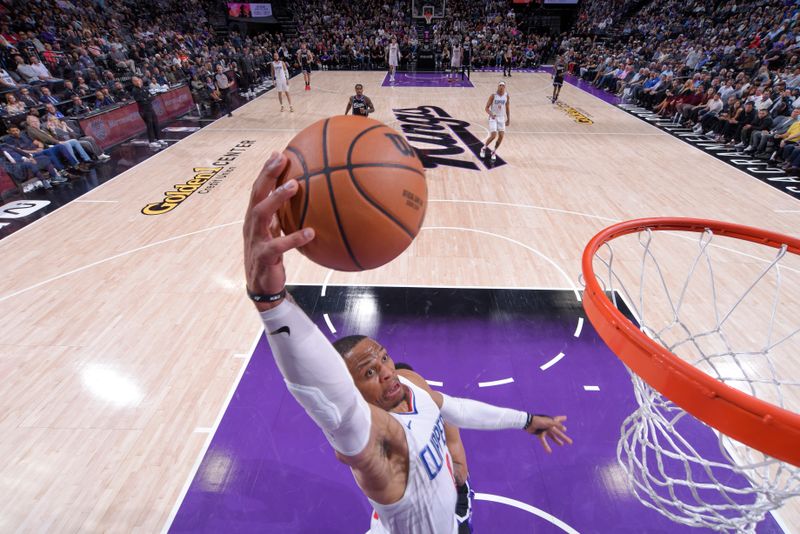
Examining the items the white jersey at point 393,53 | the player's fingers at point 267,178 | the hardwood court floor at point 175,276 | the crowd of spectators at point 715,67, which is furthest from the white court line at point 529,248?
the white jersey at point 393,53

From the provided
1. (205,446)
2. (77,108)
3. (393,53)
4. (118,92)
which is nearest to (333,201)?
(205,446)

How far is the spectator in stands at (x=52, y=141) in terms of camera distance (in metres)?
8.11

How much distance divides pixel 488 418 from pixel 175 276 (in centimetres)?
462

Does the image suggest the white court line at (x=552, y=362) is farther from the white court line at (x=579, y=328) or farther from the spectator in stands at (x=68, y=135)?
the spectator in stands at (x=68, y=135)

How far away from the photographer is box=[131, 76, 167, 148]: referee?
983 centimetres

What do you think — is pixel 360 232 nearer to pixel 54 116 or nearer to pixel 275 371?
pixel 275 371

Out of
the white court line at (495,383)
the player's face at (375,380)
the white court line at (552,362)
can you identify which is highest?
the player's face at (375,380)

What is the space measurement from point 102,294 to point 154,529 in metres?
3.22

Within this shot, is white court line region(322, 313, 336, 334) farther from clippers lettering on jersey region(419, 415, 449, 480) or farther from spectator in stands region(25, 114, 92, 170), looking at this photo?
spectator in stands region(25, 114, 92, 170)

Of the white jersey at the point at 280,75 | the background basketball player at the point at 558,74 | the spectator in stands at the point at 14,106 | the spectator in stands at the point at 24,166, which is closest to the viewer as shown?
the spectator in stands at the point at 24,166

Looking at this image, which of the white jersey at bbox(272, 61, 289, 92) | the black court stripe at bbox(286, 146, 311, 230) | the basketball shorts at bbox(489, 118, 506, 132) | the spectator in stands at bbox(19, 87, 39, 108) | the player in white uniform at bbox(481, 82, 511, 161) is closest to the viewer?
the black court stripe at bbox(286, 146, 311, 230)

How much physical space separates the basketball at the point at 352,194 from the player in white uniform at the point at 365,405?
140mm

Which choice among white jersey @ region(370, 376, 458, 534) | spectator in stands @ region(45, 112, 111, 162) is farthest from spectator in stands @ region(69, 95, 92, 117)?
white jersey @ region(370, 376, 458, 534)

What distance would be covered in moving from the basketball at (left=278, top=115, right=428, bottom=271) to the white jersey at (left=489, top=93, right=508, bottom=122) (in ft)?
26.1
